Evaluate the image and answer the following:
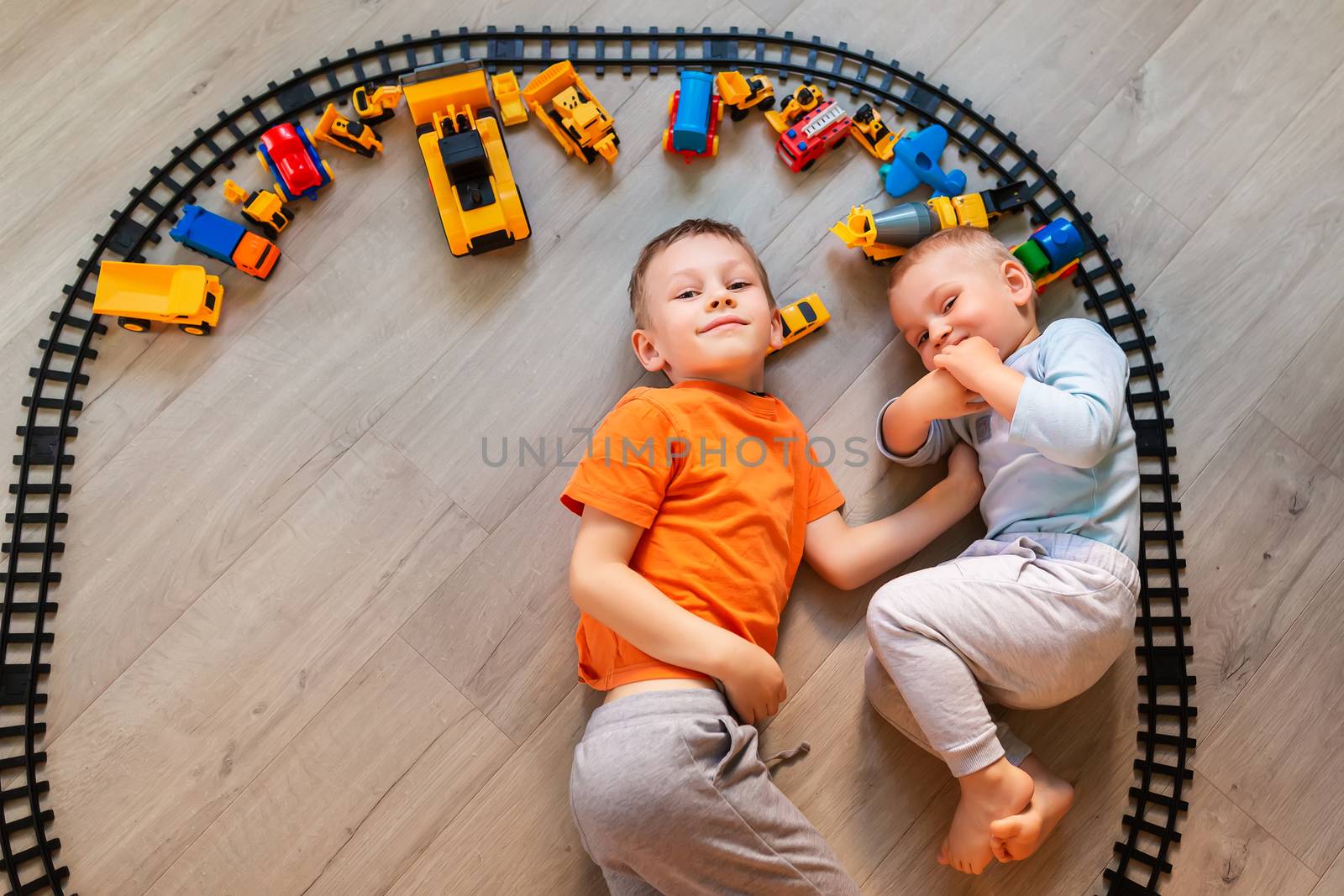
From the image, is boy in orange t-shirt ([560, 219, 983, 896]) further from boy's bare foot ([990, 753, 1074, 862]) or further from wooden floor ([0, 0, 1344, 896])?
boy's bare foot ([990, 753, 1074, 862])

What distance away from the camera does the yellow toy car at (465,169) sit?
1376 mm

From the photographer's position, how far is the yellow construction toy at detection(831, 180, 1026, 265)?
135cm

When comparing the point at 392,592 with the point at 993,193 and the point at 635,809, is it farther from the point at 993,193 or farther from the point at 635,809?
the point at 993,193

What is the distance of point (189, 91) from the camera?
147 centimetres

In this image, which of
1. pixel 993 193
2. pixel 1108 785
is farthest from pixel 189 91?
pixel 1108 785

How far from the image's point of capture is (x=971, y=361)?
1.20m

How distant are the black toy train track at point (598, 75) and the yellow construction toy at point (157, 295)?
0.05 m

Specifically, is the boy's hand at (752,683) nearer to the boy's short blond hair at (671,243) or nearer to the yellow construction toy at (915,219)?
the boy's short blond hair at (671,243)

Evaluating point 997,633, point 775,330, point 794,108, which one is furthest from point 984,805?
point 794,108

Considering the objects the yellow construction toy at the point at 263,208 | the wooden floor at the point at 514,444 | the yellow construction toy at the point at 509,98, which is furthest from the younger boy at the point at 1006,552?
the yellow construction toy at the point at 263,208

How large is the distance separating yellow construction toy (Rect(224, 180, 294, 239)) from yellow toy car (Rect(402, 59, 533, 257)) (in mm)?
245

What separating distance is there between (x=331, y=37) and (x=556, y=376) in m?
0.70

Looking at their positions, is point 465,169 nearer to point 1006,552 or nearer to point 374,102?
point 374,102

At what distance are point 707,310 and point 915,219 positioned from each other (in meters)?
0.38
